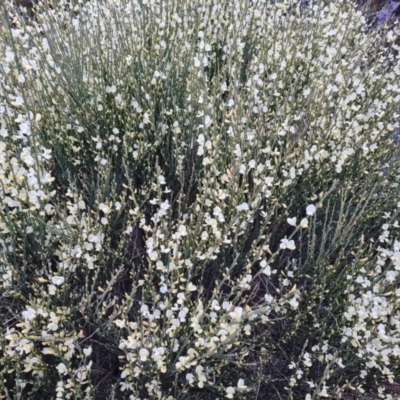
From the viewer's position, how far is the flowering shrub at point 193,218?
4.82 feet

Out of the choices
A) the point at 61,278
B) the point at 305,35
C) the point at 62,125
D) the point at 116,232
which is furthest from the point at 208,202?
the point at 305,35

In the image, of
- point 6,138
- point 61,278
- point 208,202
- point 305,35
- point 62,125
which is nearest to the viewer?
point 61,278

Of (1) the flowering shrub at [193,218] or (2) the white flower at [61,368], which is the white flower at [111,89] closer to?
(1) the flowering shrub at [193,218]

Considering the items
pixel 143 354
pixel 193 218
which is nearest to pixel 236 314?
pixel 143 354

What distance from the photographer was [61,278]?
1.45m

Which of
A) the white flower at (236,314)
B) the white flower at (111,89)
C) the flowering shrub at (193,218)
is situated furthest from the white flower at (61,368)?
the white flower at (111,89)

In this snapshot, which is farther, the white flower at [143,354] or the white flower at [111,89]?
the white flower at [111,89]

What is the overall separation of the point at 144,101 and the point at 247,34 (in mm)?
1034

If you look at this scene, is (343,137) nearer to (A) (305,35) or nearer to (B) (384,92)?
(B) (384,92)

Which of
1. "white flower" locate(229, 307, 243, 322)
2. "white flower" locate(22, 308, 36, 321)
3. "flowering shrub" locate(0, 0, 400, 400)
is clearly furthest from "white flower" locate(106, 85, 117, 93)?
"white flower" locate(229, 307, 243, 322)

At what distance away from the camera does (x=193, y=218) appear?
1.80m

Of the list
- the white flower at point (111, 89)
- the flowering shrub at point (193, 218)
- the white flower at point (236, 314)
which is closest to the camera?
the white flower at point (236, 314)

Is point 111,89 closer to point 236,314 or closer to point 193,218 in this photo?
point 193,218

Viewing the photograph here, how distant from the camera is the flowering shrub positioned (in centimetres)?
147
